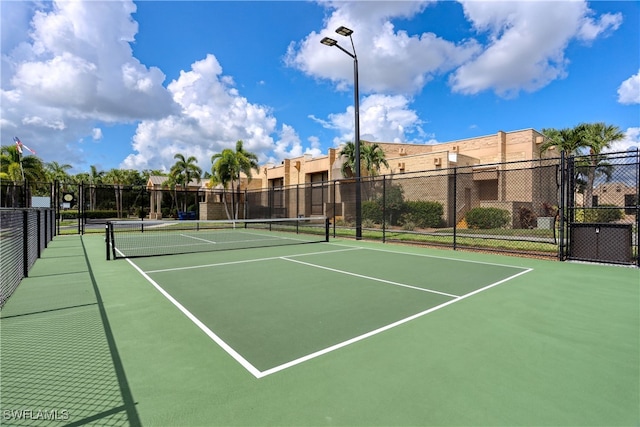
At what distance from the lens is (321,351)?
342 centimetres

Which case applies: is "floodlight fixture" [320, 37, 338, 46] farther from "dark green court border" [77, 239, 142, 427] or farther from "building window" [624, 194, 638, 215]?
"dark green court border" [77, 239, 142, 427]

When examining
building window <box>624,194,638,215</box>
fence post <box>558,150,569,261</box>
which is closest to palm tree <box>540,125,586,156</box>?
building window <box>624,194,638,215</box>

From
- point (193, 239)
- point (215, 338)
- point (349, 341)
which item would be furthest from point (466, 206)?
point (215, 338)

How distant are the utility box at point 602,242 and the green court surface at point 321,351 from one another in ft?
6.80

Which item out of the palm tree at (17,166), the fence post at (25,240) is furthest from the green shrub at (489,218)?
the palm tree at (17,166)

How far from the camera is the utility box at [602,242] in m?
8.19

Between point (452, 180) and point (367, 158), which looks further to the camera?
point (367, 158)

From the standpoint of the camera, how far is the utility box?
819 centimetres

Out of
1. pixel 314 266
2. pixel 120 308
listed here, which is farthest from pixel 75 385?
pixel 314 266

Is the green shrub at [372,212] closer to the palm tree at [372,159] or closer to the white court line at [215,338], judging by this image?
the palm tree at [372,159]

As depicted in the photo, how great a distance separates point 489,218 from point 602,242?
1206cm

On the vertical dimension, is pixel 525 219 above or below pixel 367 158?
below

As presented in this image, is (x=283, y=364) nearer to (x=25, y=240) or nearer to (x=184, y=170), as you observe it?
(x=25, y=240)

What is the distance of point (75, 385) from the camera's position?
9.14ft
